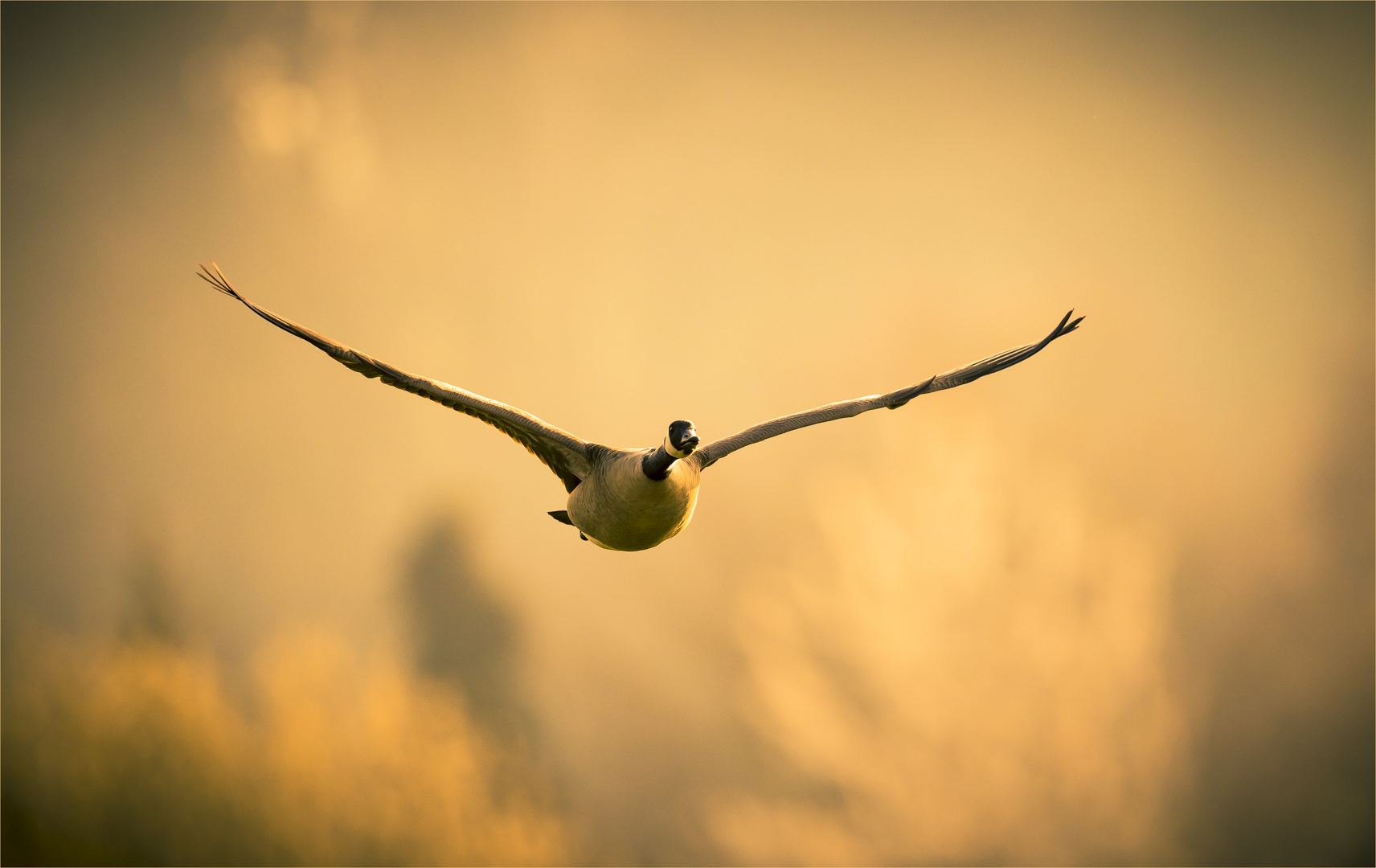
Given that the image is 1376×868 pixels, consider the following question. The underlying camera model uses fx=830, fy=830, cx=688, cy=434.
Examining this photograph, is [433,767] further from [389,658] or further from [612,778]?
[612,778]

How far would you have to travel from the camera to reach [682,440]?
3445 mm

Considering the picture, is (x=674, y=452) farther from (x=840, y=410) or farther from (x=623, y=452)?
(x=840, y=410)

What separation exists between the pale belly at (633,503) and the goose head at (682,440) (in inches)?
8.5

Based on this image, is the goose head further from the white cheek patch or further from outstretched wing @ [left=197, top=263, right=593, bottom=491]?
outstretched wing @ [left=197, top=263, right=593, bottom=491]

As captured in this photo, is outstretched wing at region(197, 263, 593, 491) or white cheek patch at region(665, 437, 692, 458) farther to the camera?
outstretched wing at region(197, 263, 593, 491)

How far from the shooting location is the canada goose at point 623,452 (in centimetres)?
370

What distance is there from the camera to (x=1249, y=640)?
296 inches

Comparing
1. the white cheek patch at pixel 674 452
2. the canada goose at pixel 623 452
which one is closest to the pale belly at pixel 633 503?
the canada goose at pixel 623 452

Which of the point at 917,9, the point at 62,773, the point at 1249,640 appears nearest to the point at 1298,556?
the point at 1249,640

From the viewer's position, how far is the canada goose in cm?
370

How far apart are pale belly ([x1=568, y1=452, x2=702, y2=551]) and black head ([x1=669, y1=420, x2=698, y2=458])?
235 mm

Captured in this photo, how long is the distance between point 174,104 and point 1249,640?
11.3m

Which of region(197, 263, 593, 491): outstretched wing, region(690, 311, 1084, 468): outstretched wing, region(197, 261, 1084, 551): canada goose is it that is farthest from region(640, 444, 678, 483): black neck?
region(197, 263, 593, 491): outstretched wing

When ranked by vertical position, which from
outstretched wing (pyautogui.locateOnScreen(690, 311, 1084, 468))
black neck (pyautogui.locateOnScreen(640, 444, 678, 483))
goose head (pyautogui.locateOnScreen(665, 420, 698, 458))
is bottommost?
black neck (pyautogui.locateOnScreen(640, 444, 678, 483))
